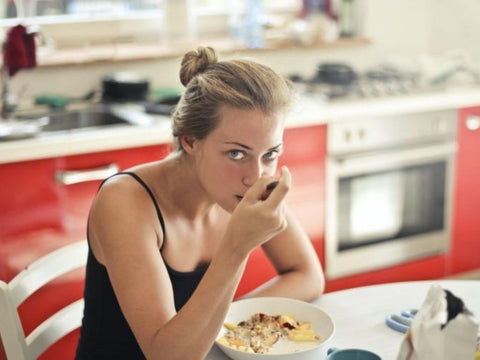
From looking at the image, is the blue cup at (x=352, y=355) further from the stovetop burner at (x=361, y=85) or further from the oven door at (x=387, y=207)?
the stovetop burner at (x=361, y=85)

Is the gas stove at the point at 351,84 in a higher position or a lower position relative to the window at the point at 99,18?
lower

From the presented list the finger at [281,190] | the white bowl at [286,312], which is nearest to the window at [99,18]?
the white bowl at [286,312]

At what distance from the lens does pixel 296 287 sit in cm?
146

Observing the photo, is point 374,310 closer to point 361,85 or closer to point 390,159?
point 390,159

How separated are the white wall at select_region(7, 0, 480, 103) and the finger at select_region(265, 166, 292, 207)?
6.31ft

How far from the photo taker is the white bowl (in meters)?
1.12

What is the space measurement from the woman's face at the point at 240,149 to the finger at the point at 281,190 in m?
0.16

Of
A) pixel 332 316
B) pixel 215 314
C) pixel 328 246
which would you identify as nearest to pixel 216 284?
pixel 215 314

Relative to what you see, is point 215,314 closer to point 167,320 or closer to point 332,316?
point 167,320

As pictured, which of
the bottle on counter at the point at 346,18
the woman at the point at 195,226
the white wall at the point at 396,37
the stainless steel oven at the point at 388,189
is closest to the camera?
the woman at the point at 195,226

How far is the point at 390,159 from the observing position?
9.02 ft

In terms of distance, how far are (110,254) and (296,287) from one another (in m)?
0.41

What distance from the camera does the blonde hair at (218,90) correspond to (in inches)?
50.1

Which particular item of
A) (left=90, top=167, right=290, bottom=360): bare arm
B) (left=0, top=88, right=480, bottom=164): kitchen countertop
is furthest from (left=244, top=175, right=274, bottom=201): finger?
(left=0, top=88, right=480, bottom=164): kitchen countertop
